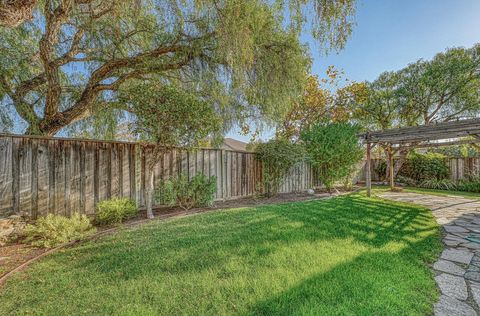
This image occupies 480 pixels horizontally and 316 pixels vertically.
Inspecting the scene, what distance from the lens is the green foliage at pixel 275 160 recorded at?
7.01 m

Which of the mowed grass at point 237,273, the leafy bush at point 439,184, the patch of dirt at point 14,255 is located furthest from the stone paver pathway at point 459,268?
the leafy bush at point 439,184

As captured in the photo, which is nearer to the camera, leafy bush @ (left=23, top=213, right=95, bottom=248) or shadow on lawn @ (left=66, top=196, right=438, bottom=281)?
shadow on lawn @ (left=66, top=196, right=438, bottom=281)

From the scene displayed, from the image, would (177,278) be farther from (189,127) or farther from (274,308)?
(189,127)

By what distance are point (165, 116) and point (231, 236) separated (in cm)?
257

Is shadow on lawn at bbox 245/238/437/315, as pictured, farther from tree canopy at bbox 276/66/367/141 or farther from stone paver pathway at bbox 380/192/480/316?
tree canopy at bbox 276/66/367/141

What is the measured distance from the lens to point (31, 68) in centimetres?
432

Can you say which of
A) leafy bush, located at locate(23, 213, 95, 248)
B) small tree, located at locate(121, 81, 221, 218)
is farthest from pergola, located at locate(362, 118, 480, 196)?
leafy bush, located at locate(23, 213, 95, 248)

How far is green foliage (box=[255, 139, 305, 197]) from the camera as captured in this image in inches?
276

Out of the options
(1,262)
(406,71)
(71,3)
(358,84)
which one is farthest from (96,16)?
(406,71)

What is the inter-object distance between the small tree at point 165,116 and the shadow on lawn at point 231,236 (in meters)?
1.55

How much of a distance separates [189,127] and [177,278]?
3100 mm

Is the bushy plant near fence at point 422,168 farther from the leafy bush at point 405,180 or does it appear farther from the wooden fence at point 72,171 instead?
the wooden fence at point 72,171

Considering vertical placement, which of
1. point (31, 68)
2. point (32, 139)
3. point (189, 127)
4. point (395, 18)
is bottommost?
point (32, 139)

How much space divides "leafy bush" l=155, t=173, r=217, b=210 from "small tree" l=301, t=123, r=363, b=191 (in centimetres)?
376
